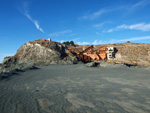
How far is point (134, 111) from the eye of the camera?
3512 millimetres

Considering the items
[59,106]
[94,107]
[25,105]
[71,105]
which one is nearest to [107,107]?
[94,107]

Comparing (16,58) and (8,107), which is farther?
(16,58)

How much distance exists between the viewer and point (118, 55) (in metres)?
32.5

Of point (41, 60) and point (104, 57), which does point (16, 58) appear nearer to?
point (41, 60)

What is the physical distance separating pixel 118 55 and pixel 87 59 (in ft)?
31.2

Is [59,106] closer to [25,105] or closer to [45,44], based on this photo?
[25,105]

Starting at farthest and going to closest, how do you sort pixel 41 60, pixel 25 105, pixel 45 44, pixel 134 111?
pixel 45 44, pixel 41 60, pixel 25 105, pixel 134 111

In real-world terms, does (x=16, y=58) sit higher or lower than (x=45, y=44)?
lower

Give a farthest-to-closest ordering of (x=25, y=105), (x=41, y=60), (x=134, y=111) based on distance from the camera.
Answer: (x=41, y=60) < (x=25, y=105) < (x=134, y=111)

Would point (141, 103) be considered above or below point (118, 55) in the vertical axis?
below

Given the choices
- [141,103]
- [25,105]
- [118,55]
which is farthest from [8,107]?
[118,55]

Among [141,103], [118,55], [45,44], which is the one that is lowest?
[141,103]

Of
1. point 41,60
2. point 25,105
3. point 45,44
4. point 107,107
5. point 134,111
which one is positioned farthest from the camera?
point 45,44

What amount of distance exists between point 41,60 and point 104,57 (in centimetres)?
1823
